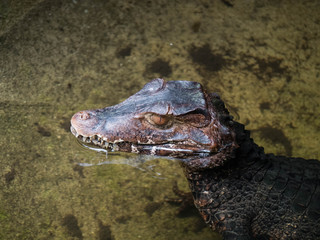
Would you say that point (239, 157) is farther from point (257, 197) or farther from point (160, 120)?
point (160, 120)

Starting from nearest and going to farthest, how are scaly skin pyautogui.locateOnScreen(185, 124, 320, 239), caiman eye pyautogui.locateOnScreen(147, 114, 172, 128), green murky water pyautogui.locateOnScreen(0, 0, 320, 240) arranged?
caiman eye pyautogui.locateOnScreen(147, 114, 172, 128)
scaly skin pyautogui.locateOnScreen(185, 124, 320, 239)
green murky water pyautogui.locateOnScreen(0, 0, 320, 240)

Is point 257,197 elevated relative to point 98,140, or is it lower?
lower

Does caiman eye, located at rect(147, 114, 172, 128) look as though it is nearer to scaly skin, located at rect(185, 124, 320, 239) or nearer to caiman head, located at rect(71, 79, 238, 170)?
caiman head, located at rect(71, 79, 238, 170)

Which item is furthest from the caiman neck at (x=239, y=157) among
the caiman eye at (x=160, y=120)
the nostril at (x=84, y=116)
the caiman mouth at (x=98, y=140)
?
the nostril at (x=84, y=116)

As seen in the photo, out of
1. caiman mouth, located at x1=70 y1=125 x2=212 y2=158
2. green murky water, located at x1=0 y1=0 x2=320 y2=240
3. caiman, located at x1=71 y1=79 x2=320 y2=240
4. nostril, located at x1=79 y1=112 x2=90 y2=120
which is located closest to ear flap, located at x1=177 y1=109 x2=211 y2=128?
caiman, located at x1=71 y1=79 x2=320 y2=240

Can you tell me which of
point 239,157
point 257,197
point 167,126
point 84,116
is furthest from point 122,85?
point 257,197

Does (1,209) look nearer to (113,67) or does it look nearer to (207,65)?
(113,67)

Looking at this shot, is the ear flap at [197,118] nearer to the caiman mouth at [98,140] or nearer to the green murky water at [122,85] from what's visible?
the caiman mouth at [98,140]
